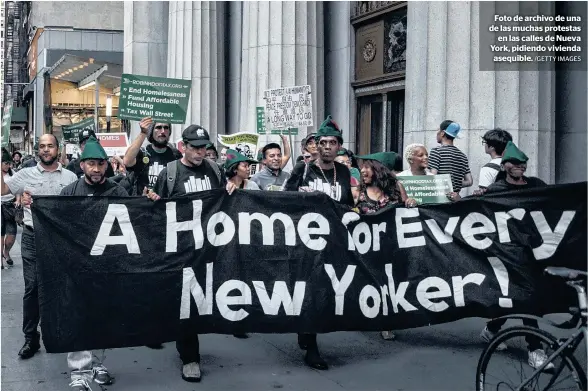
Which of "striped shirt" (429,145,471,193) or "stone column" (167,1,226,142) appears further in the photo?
"stone column" (167,1,226,142)

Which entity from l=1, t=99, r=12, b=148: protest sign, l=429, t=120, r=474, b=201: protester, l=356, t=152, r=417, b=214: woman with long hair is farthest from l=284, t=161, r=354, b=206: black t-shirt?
l=1, t=99, r=12, b=148: protest sign

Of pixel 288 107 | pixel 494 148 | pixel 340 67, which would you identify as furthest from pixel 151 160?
pixel 340 67

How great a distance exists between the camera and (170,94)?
35.1ft

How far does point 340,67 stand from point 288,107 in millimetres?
4293

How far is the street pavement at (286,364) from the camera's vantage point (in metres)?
5.81

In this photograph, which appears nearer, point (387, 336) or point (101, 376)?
point (101, 376)

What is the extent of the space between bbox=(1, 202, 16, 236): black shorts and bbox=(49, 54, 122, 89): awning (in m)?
20.6

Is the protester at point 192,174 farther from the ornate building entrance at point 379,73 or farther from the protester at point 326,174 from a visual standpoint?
the ornate building entrance at point 379,73

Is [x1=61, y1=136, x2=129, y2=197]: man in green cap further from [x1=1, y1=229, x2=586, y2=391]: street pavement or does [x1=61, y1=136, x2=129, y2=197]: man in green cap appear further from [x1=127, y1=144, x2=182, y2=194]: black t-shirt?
[x1=127, y1=144, x2=182, y2=194]: black t-shirt

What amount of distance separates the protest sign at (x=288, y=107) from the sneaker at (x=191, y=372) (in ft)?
18.5

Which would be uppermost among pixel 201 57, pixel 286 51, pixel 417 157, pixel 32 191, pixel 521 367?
pixel 201 57

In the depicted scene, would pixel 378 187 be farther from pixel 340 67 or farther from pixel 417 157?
pixel 340 67

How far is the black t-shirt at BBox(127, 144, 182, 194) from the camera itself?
27.0ft

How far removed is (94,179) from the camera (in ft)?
19.5
